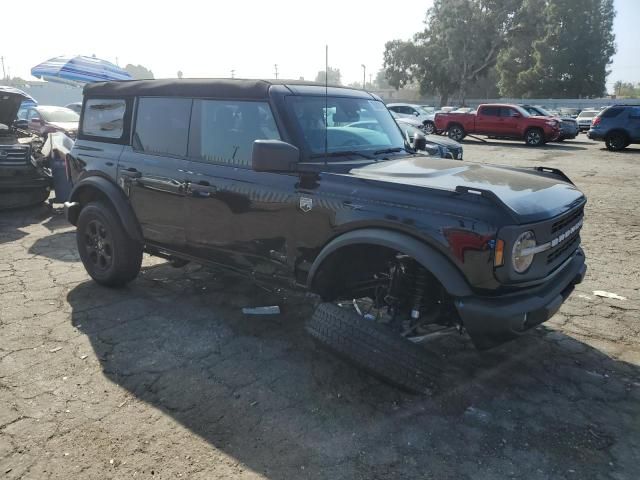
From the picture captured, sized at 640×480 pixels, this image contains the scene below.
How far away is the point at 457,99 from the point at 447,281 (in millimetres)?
57553

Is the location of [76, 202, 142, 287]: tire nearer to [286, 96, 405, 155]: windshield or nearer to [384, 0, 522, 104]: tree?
[286, 96, 405, 155]: windshield

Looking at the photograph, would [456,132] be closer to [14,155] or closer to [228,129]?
[14,155]

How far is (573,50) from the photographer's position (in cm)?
4744

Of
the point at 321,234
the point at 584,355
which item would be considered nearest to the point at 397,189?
the point at 321,234

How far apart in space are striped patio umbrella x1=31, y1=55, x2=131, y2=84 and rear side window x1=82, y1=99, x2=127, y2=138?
8857 millimetres

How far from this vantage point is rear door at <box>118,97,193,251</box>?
→ 4.05 metres

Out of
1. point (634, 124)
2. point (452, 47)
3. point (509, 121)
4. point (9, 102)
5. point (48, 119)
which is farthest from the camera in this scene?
point (452, 47)

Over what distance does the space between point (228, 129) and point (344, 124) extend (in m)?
0.88

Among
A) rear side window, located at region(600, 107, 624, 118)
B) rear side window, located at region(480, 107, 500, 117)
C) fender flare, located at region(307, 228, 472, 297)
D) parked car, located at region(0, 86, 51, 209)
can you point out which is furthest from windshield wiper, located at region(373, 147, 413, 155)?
rear side window, located at region(480, 107, 500, 117)

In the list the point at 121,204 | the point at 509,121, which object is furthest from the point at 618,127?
the point at 121,204

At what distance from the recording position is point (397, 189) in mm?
2947

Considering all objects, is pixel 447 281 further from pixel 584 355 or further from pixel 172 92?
pixel 172 92

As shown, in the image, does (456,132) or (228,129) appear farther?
(456,132)

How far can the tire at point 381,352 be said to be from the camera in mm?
2873
